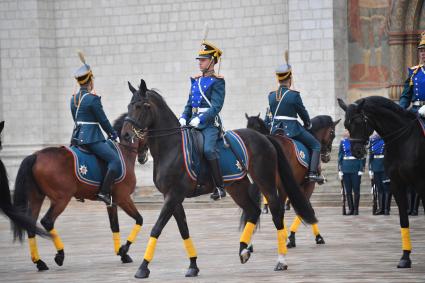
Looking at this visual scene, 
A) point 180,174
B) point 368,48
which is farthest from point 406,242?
point 368,48

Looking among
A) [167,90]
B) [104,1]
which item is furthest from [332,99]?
[104,1]

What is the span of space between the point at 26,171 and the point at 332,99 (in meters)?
13.6

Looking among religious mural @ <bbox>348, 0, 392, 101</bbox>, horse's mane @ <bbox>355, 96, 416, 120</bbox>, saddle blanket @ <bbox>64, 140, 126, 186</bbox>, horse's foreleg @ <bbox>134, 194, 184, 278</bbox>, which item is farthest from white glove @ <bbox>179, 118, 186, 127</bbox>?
religious mural @ <bbox>348, 0, 392, 101</bbox>

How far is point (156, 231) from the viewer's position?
11.2 metres

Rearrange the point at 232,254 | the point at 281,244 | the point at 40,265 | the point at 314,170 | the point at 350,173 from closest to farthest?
the point at 281,244 < the point at 40,265 < the point at 232,254 < the point at 314,170 < the point at 350,173

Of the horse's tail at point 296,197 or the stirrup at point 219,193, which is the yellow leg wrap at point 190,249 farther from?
the horse's tail at point 296,197

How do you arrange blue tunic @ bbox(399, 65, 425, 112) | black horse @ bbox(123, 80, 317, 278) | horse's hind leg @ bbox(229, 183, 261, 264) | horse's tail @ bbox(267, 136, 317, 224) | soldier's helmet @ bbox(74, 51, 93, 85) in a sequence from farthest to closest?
1. soldier's helmet @ bbox(74, 51, 93, 85)
2. blue tunic @ bbox(399, 65, 425, 112)
3. horse's tail @ bbox(267, 136, 317, 224)
4. horse's hind leg @ bbox(229, 183, 261, 264)
5. black horse @ bbox(123, 80, 317, 278)

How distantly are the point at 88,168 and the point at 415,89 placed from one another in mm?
4472

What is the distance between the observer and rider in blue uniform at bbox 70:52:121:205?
13.6m

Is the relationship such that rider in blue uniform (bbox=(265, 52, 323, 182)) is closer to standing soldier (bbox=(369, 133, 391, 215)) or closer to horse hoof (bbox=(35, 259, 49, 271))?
horse hoof (bbox=(35, 259, 49, 271))

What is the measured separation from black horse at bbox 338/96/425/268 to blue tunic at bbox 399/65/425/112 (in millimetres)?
728

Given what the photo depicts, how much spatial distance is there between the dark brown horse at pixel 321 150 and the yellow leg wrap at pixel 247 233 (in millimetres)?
1588

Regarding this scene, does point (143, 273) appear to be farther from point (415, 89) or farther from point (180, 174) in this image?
point (415, 89)

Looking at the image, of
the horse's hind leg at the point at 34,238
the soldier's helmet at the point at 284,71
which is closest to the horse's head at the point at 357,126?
the soldier's helmet at the point at 284,71
